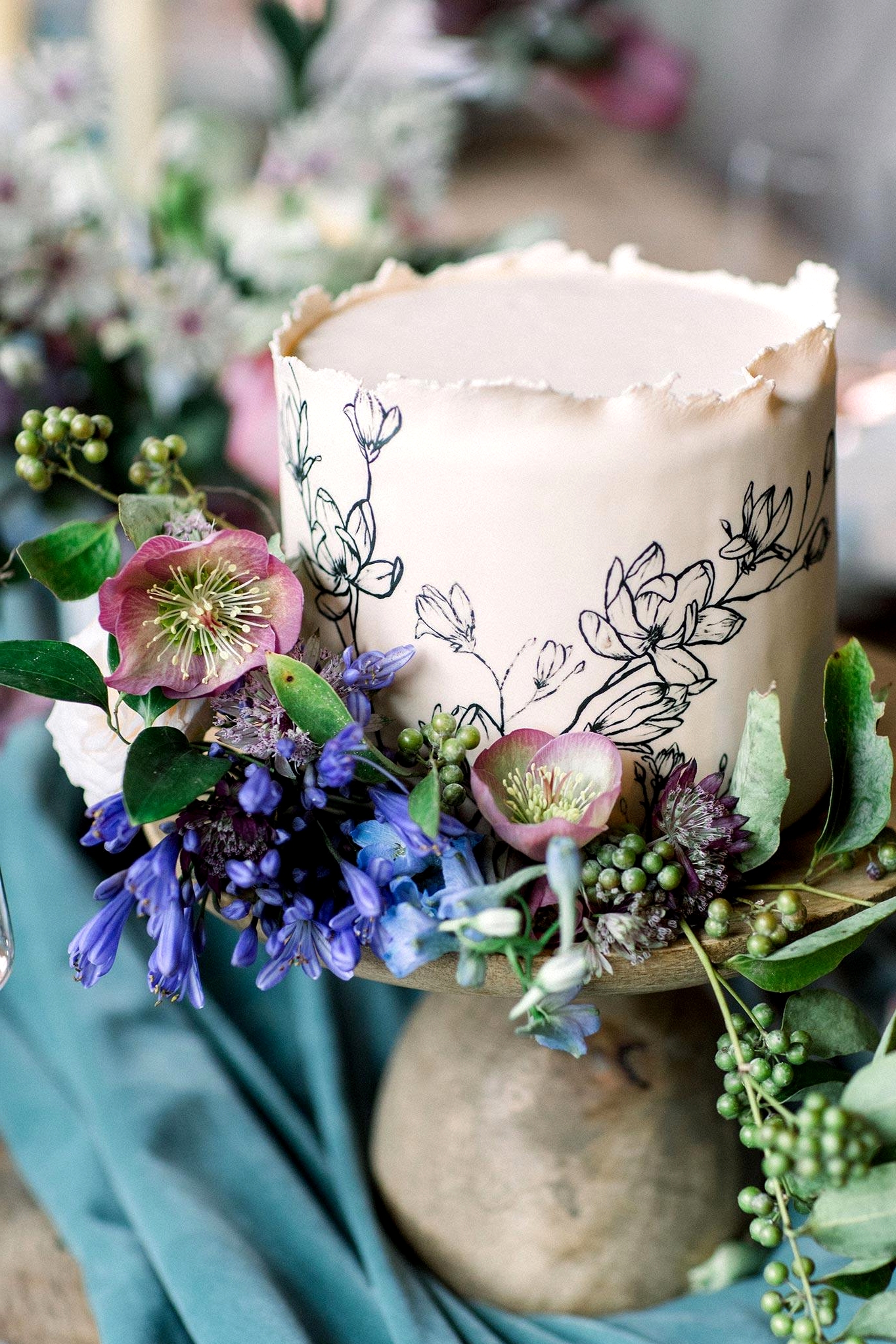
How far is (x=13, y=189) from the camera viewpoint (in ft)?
2.75

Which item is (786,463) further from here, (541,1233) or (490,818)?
(541,1233)

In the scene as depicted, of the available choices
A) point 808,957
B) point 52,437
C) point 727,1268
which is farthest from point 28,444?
point 727,1268

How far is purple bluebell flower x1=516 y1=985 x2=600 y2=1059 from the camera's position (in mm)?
410

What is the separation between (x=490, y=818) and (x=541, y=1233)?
10.3 inches

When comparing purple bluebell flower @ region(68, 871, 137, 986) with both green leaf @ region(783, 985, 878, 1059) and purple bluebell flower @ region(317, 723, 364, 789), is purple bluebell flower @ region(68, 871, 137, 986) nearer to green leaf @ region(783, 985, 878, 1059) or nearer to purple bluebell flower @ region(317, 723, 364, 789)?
purple bluebell flower @ region(317, 723, 364, 789)

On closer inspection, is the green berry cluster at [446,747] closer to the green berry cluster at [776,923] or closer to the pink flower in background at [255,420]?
the green berry cluster at [776,923]

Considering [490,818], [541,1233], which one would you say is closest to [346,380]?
[490,818]

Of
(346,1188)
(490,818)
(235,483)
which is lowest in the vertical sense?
(346,1188)

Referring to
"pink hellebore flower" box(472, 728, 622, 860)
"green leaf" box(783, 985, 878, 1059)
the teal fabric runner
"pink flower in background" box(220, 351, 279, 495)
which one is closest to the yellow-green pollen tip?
"pink hellebore flower" box(472, 728, 622, 860)

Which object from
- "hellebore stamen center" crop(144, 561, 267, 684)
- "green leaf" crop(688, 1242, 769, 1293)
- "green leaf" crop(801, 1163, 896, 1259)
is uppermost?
"hellebore stamen center" crop(144, 561, 267, 684)

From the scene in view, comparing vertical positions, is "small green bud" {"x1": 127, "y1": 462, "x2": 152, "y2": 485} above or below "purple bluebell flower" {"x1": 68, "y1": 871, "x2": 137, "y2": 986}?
above

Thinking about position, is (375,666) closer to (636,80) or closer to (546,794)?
(546,794)

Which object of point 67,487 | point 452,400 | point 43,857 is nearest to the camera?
point 452,400

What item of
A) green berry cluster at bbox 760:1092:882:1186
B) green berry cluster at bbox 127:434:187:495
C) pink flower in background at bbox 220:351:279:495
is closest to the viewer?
green berry cluster at bbox 760:1092:882:1186
